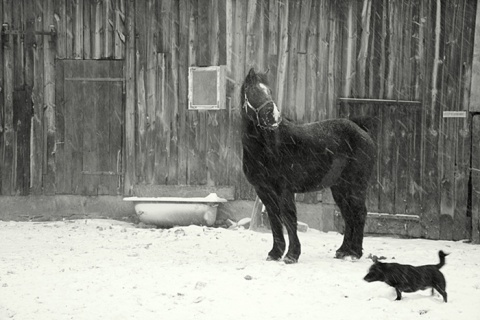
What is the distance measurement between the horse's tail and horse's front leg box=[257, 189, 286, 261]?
1.54 meters

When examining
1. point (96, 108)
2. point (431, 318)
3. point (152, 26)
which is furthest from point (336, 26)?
point (431, 318)

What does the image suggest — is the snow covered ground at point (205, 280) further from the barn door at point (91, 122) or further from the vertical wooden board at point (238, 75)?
the barn door at point (91, 122)

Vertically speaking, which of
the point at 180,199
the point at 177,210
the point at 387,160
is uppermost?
the point at 387,160

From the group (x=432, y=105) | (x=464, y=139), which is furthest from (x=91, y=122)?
(x=464, y=139)

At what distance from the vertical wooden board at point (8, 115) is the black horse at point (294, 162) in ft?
19.1

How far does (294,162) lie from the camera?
7641 mm

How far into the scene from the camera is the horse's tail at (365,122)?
8.30m

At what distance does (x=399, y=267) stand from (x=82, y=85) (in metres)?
7.32

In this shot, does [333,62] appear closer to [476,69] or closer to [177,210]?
[476,69]

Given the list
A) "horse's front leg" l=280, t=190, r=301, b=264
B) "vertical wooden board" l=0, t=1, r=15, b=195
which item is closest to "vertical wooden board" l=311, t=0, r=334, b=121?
"horse's front leg" l=280, t=190, r=301, b=264

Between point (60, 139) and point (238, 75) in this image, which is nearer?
point (238, 75)

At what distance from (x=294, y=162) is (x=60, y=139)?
18.2 ft

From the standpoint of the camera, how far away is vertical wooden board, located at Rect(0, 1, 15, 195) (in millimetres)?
11785

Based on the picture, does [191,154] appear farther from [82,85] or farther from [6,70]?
[6,70]
